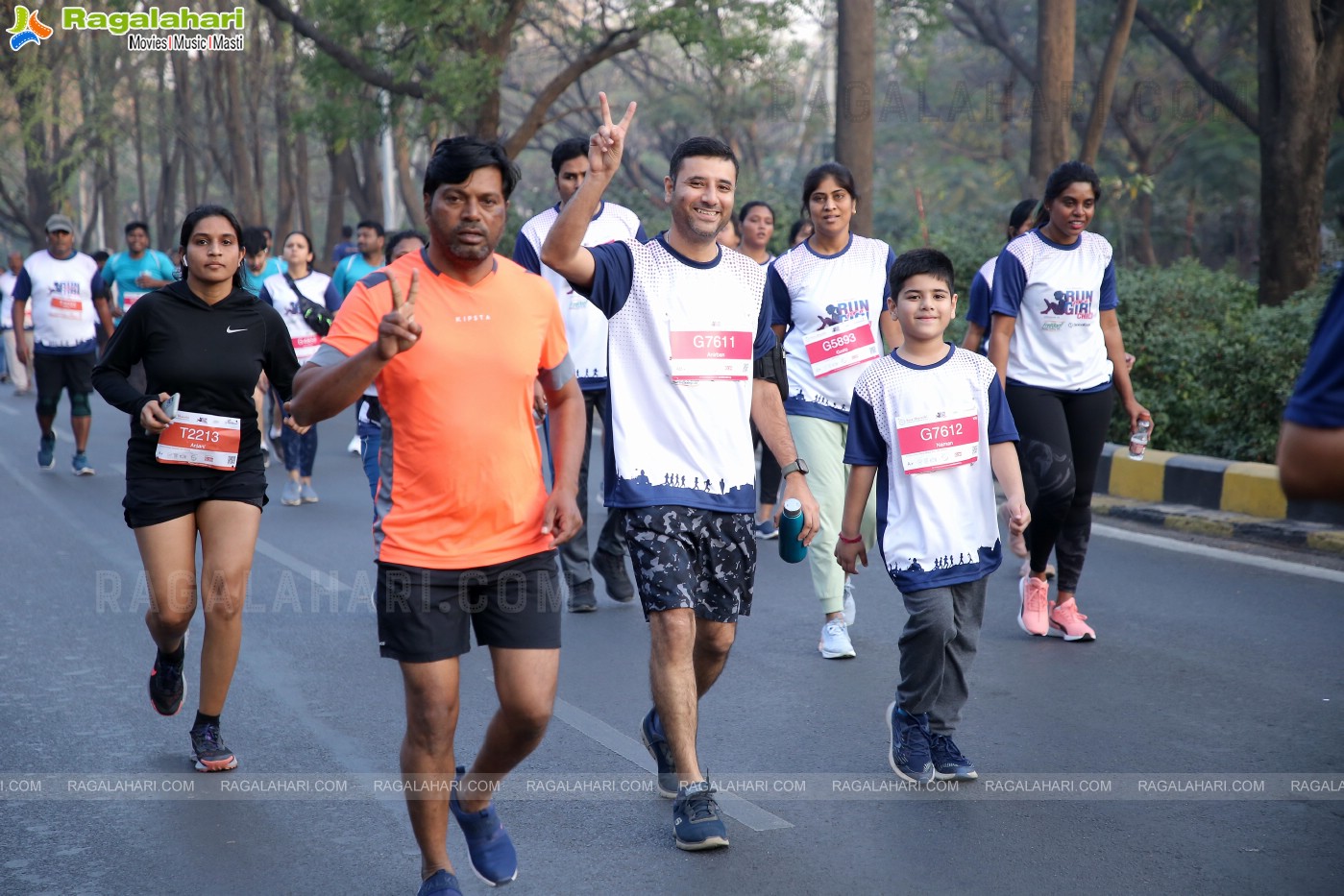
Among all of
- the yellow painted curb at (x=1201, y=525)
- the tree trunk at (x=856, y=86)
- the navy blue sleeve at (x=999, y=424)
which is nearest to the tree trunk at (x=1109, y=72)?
A: the tree trunk at (x=856, y=86)

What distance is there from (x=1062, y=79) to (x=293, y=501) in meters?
8.87

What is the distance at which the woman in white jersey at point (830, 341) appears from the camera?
253 inches

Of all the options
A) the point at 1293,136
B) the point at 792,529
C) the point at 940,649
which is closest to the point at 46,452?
the point at 792,529

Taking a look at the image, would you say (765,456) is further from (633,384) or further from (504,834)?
(504,834)

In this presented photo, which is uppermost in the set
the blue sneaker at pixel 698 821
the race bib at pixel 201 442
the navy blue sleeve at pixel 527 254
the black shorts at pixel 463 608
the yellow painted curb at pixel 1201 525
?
the navy blue sleeve at pixel 527 254

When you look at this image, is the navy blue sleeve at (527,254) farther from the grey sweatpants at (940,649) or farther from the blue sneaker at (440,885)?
the blue sneaker at (440,885)

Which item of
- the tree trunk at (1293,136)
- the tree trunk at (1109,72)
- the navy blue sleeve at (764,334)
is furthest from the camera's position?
the tree trunk at (1109,72)

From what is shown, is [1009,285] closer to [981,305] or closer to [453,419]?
[981,305]

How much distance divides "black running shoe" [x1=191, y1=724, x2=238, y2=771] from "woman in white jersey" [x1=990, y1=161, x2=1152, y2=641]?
3.40 m

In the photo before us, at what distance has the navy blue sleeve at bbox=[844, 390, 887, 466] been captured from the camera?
16.0 feet

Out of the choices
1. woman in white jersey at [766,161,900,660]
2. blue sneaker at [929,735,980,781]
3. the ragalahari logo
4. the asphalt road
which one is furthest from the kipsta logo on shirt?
the ragalahari logo

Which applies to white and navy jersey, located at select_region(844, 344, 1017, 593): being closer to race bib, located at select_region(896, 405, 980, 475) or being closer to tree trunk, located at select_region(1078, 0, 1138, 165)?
race bib, located at select_region(896, 405, 980, 475)

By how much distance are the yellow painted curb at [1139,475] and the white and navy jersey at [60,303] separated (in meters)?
8.34

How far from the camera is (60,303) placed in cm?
1303
